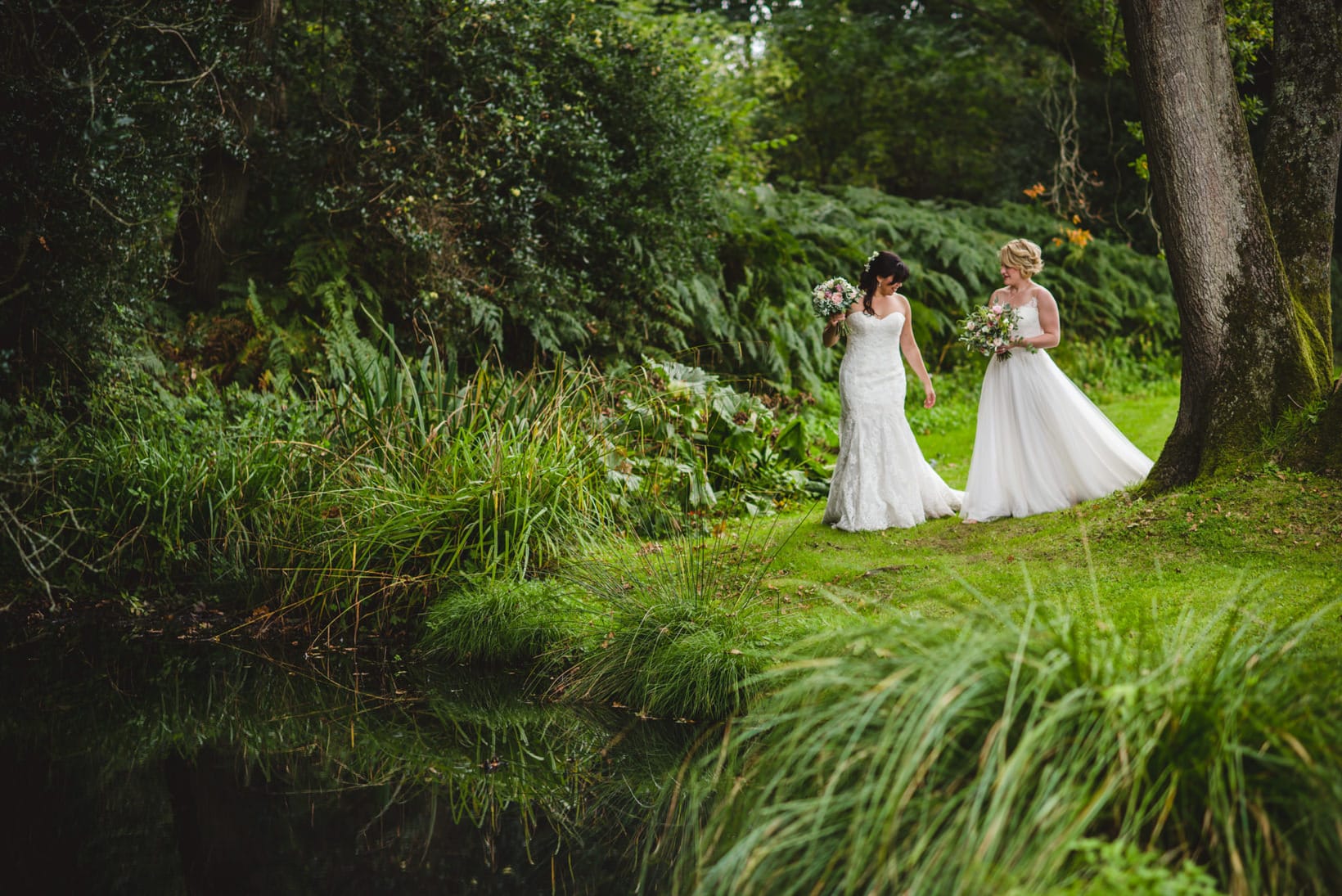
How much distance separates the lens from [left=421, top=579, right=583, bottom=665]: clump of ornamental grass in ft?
20.9

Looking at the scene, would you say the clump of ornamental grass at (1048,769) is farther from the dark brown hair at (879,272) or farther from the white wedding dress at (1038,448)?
the dark brown hair at (879,272)

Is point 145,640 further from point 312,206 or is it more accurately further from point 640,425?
point 312,206

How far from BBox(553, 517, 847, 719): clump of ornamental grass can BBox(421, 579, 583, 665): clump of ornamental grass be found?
Result: 0.18 m

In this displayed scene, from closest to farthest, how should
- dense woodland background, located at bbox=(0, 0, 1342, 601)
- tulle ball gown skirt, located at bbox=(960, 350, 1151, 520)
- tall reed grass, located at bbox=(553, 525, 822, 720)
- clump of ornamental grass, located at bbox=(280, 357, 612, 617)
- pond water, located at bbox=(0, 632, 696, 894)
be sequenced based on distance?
pond water, located at bbox=(0, 632, 696, 894) < tall reed grass, located at bbox=(553, 525, 822, 720) < clump of ornamental grass, located at bbox=(280, 357, 612, 617) < dense woodland background, located at bbox=(0, 0, 1342, 601) < tulle ball gown skirt, located at bbox=(960, 350, 1151, 520)

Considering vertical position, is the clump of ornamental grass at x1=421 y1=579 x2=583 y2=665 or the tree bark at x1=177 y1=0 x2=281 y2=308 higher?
the tree bark at x1=177 y1=0 x2=281 y2=308

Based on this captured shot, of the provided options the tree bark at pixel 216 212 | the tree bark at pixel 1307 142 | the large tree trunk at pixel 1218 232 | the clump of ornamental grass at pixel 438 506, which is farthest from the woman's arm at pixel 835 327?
the tree bark at pixel 216 212

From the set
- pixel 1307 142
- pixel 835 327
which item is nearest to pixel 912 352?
pixel 835 327

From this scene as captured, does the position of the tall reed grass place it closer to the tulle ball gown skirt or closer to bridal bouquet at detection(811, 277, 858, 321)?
the tulle ball gown skirt

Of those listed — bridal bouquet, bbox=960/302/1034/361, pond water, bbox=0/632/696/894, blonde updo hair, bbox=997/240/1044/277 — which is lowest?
pond water, bbox=0/632/696/894

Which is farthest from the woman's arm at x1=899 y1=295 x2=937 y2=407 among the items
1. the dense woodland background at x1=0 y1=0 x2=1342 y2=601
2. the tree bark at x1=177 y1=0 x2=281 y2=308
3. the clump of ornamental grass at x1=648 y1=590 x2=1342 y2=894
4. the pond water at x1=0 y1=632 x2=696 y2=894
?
the tree bark at x1=177 y1=0 x2=281 y2=308

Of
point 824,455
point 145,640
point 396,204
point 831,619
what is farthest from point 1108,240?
point 145,640

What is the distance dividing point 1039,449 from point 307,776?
17.3ft

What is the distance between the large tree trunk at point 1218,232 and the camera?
20.8 ft

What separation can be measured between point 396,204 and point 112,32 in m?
3.02
